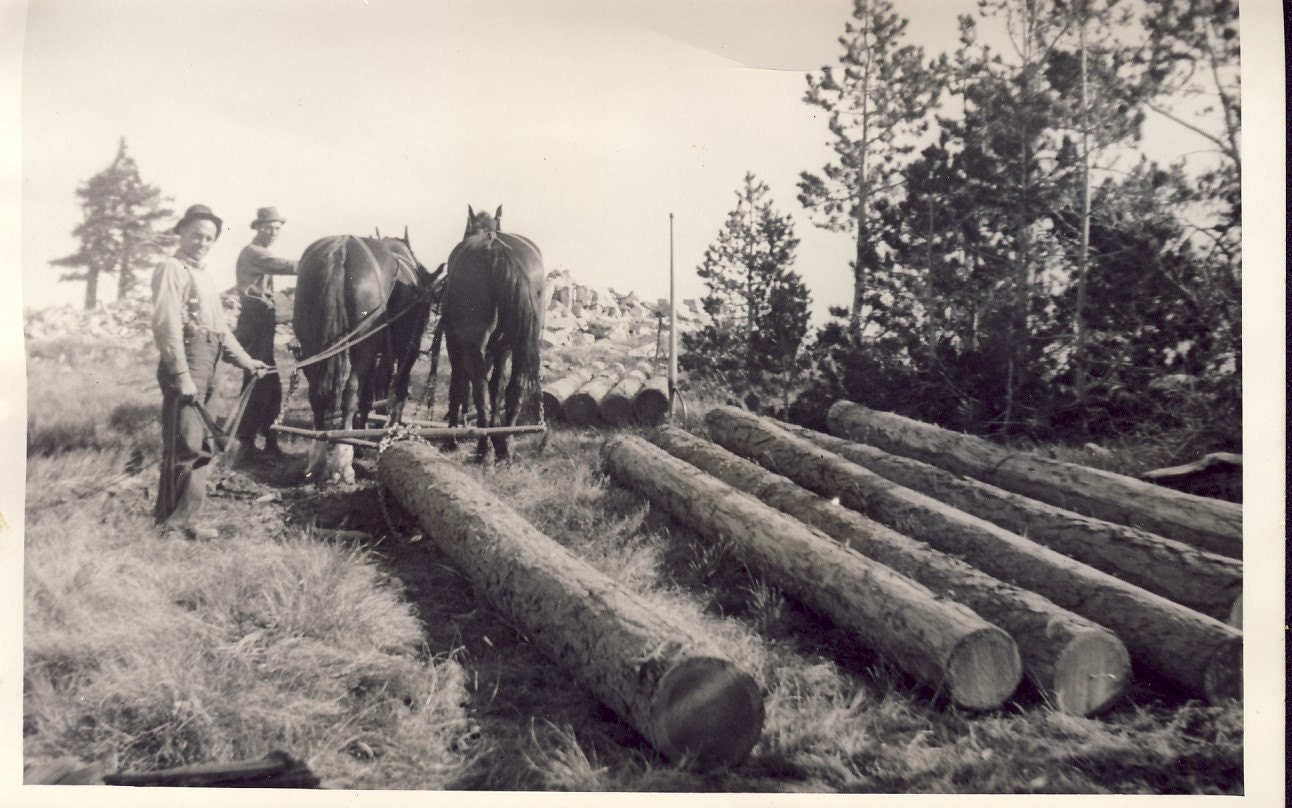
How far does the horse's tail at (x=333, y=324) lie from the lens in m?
3.61

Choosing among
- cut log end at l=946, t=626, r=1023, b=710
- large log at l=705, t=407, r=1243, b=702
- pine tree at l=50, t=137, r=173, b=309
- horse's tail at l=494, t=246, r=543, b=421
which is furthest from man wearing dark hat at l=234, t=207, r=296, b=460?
cut log end at l=946, t=626, r=1023, b=710

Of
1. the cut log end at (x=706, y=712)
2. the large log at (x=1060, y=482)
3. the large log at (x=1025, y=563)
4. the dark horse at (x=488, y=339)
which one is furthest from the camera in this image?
the dark horse at (x=488, y=339)

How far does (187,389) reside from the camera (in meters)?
3.39

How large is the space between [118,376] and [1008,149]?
3931 millimetres

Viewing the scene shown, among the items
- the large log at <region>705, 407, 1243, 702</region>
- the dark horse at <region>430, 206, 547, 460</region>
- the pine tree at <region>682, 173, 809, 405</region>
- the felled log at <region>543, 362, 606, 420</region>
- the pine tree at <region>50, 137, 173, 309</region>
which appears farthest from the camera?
the felled log at <region>543, 362, 606, 420</region>

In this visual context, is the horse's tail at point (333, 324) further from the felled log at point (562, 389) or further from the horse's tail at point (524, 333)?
the felled log at point (562, 389)

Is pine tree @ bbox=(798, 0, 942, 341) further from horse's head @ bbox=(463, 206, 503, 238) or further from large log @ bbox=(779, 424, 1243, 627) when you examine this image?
horse's head @ bbox=(463, 206, 503, 238)

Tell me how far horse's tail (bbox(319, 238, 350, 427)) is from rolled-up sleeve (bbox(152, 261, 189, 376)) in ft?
1.84

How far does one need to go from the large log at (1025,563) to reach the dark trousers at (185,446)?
2341 mm

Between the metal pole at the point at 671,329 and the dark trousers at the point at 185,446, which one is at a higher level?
the metal pole at the point at 671,329

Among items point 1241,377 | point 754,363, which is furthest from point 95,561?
point 1241,377

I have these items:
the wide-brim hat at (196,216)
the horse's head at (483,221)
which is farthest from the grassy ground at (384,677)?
the horse's head at (483,221)

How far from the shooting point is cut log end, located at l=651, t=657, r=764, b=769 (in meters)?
2.56

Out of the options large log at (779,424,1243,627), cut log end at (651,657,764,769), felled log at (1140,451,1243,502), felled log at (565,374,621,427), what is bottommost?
cut log end at (651,657,764,769)
